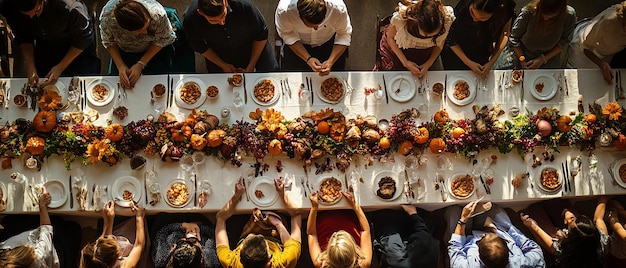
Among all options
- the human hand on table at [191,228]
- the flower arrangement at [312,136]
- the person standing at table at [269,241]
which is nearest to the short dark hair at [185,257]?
the person standing at table at [269,241]

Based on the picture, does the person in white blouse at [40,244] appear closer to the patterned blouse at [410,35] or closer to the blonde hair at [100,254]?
the blonde hair at [100,254]

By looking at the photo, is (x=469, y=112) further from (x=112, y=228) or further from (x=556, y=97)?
(x=112, y=228)

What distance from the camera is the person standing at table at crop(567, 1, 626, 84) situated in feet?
11.2

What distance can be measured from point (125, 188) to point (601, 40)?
3.70 m

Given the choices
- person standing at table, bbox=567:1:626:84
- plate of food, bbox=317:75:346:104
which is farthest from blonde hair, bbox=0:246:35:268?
person standing at table, bbox=567:1:626:84

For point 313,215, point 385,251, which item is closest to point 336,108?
point 313,215

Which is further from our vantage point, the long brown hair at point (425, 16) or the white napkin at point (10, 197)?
the white napkin at point (10, 197)

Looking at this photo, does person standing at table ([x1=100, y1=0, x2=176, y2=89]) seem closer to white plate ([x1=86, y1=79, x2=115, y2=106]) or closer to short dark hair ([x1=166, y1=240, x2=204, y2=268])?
white plate ([x1=86, y1=79, x2=115, y2=106])

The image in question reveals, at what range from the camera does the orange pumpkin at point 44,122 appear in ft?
10.5

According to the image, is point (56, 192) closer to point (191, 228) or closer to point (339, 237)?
point (191, 228)

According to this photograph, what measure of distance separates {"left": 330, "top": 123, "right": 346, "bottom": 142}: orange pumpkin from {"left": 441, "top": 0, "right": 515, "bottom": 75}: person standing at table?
1.14 m

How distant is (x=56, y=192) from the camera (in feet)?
10.7

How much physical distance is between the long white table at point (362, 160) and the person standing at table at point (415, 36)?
5.4 inches

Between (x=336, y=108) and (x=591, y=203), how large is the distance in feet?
7.34
